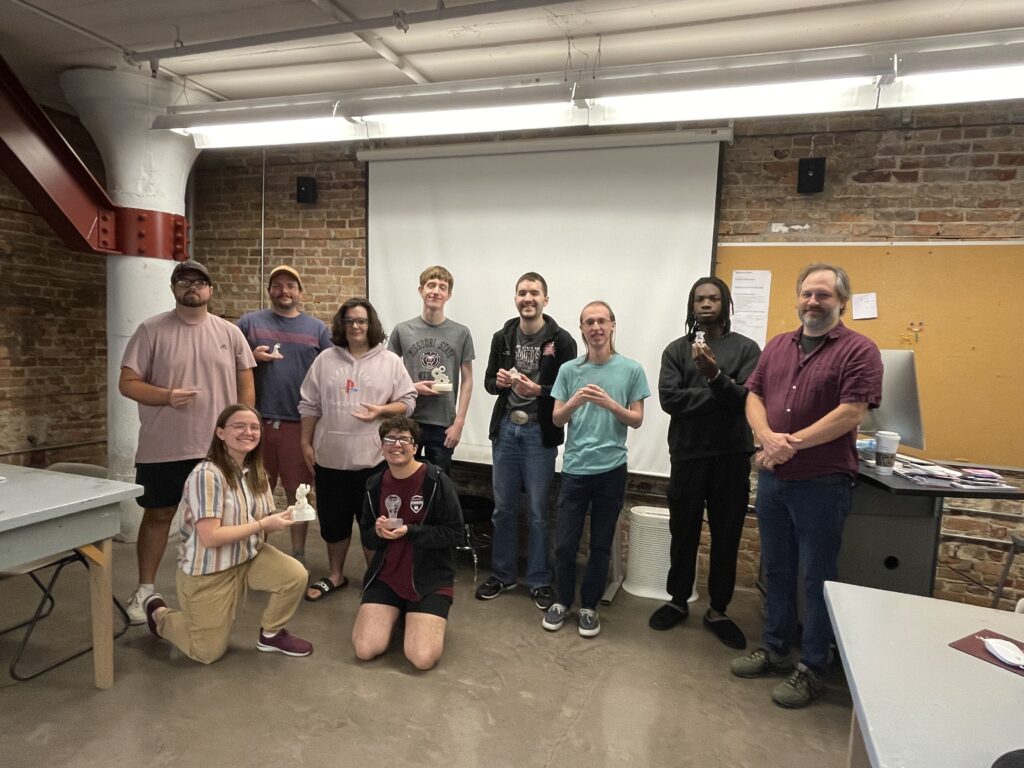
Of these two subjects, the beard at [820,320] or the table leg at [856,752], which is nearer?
the table leg at [856,752]

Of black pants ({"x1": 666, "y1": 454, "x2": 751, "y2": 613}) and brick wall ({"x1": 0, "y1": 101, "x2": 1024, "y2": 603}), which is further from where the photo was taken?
brick wall ({"x1": 0, "y1": 101, "x2": 1024, "y2": 603})

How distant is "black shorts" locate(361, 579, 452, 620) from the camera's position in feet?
9.15

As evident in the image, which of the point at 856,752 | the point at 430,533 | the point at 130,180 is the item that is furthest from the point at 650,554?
the point at 130,180

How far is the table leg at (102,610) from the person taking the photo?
2.42 metres

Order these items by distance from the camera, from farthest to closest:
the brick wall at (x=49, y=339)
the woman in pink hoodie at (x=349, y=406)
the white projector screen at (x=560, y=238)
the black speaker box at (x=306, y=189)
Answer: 1. the black speaker box at (x=306, y=189)
2. the brick wall at (x=49, y=339)
3. the white projector screen at (x=560, y=238)
4. the woman in pink hoodie at (x=349, y=406)

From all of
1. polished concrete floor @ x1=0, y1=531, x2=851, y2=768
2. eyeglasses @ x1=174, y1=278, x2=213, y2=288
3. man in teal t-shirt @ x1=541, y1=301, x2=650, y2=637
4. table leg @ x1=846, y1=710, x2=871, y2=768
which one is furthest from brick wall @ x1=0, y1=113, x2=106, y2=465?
table leg @ x1=846, y1=710, x2=871, y2=768

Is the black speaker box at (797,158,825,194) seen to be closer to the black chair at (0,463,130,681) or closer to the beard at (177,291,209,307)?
the beard at (177,291,209,307)

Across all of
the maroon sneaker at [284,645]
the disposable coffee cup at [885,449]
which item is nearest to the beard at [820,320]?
the disposable coffee cup at [885,449]

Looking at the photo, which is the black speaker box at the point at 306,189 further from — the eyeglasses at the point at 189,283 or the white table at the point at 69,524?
the white table at the point at 69,524

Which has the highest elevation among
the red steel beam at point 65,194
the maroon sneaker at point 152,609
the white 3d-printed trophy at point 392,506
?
the red steel beam at point 65,194

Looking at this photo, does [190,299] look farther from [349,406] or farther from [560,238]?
[560,238]

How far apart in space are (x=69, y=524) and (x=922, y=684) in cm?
260

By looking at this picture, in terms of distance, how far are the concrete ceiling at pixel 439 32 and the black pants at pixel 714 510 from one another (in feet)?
A: 6.88

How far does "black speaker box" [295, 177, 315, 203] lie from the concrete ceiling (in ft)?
2.70
